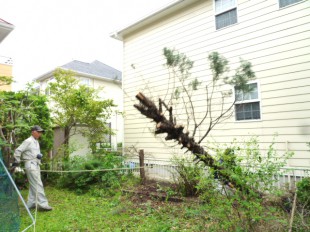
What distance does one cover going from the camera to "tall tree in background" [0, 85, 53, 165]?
5.52 m

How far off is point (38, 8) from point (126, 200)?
9846mm

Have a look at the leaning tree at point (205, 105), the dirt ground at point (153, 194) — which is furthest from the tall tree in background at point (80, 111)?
the dirt ground at point (153, 194)

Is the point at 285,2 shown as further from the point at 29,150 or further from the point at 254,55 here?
the point at 29,150

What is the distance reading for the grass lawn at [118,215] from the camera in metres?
4.00

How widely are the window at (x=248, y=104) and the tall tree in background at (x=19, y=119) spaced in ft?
18.8

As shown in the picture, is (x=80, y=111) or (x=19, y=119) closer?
(x=19, y=119)

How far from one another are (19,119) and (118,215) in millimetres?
3631

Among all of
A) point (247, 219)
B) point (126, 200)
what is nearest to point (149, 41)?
point (126, 200)

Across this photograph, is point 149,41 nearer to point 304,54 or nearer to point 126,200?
point 304,54

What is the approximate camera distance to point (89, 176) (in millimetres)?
6926

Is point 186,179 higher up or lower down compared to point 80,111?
lower down

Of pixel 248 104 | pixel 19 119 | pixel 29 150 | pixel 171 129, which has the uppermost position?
pixel 248 104

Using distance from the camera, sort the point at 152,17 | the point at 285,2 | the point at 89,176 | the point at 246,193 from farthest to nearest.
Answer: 1. the point at 152,17
2. the point at 89,176
3. the point at 285,2
4. the point at 246,193

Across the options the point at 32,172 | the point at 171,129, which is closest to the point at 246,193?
the point at 171,129
